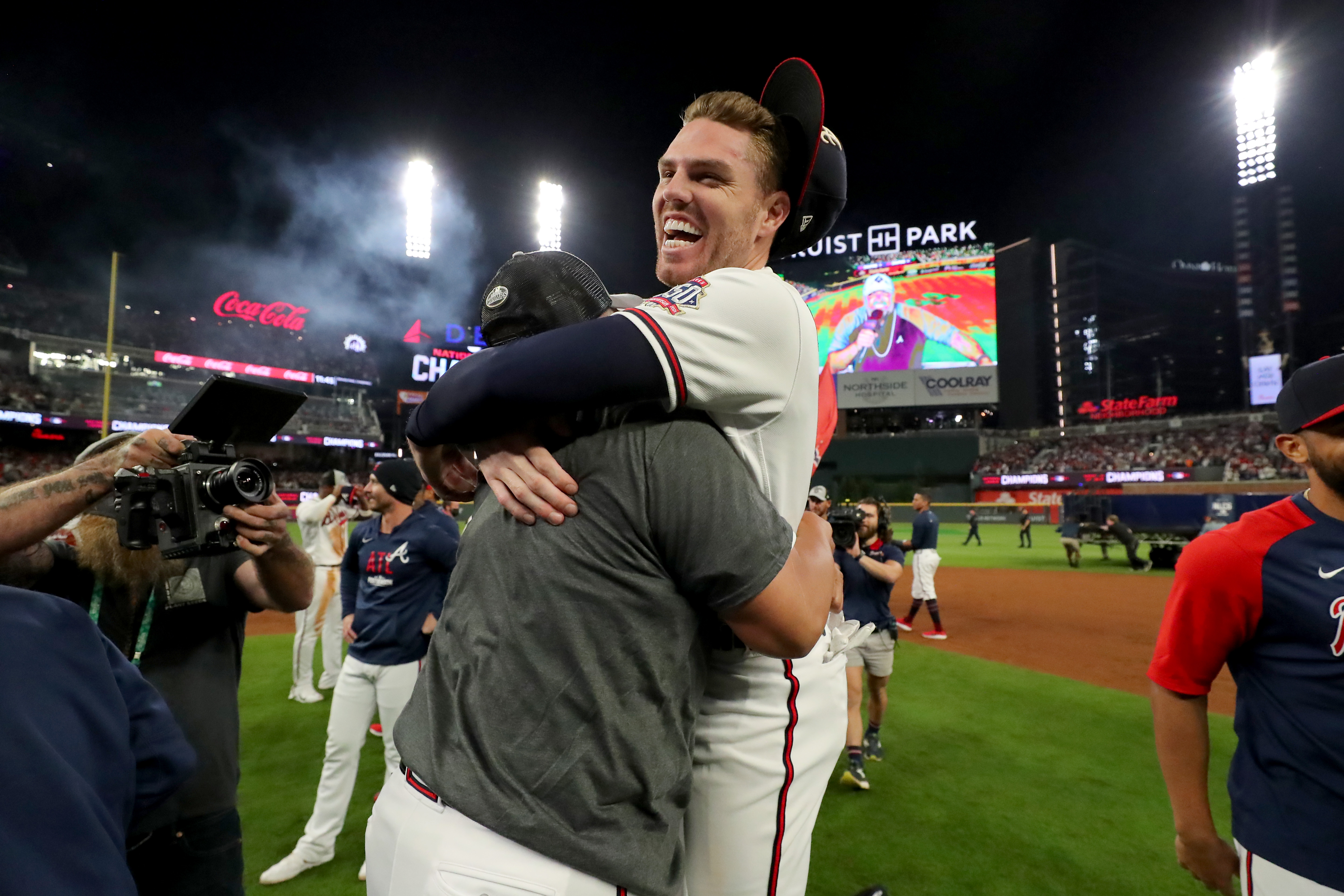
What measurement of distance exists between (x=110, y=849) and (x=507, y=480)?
65 cm

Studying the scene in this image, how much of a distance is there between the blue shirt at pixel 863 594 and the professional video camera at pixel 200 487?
16.9 ft

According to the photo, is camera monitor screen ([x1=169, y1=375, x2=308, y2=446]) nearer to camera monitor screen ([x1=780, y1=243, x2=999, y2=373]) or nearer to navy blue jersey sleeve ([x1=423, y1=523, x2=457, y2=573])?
navy blue jersey sleeve ([x1=423, y1=523, x2=457, y2=573])

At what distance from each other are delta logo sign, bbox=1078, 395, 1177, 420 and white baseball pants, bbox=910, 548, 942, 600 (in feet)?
170

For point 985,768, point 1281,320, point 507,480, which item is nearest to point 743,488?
point 507,480

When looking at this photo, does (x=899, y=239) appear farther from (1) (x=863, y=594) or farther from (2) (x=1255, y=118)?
(1) (x=863, y=594)

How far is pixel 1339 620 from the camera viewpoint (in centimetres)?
195

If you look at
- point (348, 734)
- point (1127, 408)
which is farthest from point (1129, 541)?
point (1127, 408)

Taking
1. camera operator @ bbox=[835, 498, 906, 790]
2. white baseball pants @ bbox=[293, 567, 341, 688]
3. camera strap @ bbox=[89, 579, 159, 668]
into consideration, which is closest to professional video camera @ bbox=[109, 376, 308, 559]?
camera strap @ bbox=[89, 579, 159, 668]

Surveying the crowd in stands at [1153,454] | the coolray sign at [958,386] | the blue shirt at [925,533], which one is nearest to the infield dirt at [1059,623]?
the blue shirt at [925,533]

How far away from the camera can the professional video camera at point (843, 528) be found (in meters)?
5.39

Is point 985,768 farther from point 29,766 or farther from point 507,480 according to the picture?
point 29,766

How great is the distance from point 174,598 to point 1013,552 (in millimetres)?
26272

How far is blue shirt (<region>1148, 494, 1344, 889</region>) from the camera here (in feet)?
6.23

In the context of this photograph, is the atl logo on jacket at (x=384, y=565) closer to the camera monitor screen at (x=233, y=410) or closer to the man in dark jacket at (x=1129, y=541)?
the camera monitor screen at (x=233, y=410)
